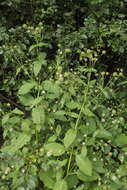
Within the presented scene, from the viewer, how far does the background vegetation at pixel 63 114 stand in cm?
184

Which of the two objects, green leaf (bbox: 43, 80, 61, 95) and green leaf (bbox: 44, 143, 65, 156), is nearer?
green leaf (bbox: 44, 143, 65, 156)

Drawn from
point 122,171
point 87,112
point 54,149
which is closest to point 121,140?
point 122,171

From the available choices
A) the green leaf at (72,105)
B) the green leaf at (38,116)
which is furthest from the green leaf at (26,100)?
the green leaf at (72,105)

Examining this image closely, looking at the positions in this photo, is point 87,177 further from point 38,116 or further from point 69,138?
point 38,116

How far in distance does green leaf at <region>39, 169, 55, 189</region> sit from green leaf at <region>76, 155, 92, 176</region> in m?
0.25

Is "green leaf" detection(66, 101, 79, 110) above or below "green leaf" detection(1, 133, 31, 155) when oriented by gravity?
above

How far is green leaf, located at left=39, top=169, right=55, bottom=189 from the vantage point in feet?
6.13

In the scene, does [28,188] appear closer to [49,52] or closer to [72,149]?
[72,149]

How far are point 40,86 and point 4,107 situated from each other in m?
0.85

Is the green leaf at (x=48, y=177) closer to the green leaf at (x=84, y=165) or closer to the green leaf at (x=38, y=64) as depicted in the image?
the green leaf at (x=84, y=165)

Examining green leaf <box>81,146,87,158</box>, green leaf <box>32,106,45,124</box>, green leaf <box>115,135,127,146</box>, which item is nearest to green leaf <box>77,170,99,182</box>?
green leaf <box>81,146,87,158</box>

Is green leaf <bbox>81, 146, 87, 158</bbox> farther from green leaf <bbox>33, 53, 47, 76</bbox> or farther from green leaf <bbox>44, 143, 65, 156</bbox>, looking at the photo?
green leaf <bbox>33, 53, 47, 76</bbox>

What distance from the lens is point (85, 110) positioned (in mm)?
1882

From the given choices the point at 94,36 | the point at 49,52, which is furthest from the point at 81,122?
the point at 49,52
